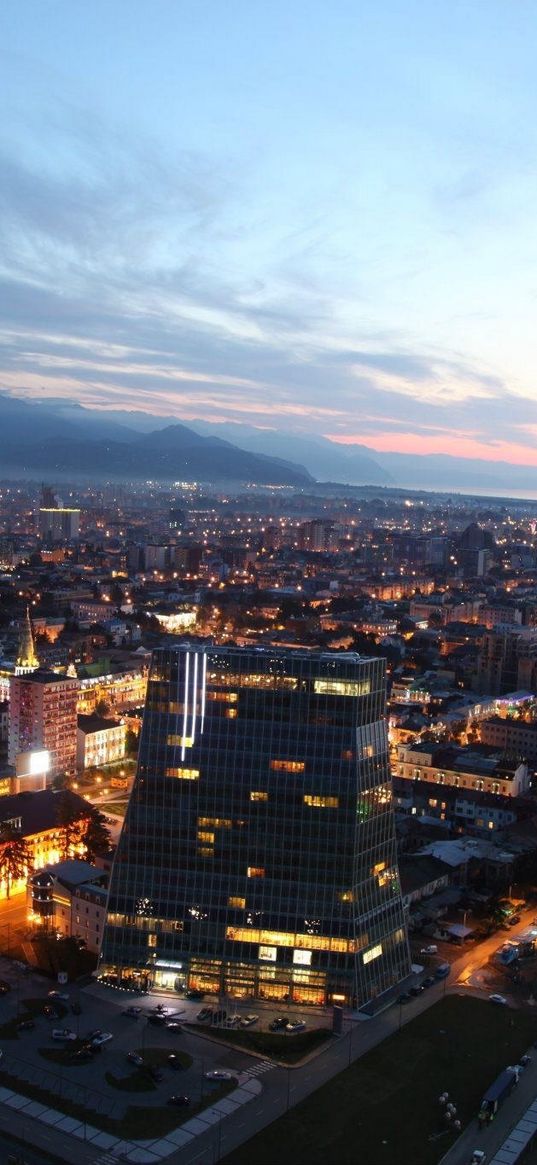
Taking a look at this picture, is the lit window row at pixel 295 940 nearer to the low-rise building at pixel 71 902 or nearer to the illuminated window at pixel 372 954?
the illuminated window at pixel 372 954

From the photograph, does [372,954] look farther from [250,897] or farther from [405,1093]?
[405,1093]

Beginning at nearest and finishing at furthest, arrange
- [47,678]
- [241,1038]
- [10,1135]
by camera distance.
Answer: [10,1135] < [241,1038] < [47,678]

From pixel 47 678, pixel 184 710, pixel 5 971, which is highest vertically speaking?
pixel 184 710

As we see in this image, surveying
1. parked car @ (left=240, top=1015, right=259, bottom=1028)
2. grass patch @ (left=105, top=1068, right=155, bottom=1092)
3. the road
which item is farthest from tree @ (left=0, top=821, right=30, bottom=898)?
grass patch @ (left=105, top=1068, right=155, bottom=1092)

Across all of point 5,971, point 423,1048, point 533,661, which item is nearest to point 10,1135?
point 5,971

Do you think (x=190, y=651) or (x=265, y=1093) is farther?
(x=190, y=651)

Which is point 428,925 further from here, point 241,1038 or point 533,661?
point 533,661
